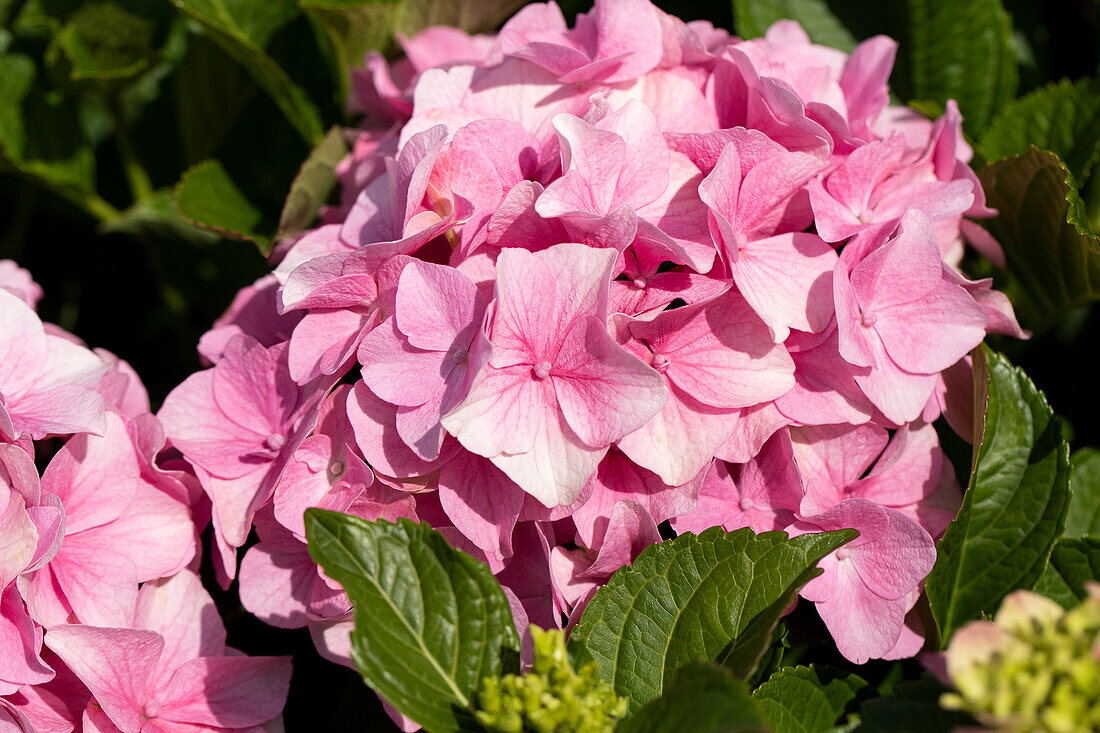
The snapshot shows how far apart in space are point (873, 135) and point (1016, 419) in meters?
0.31

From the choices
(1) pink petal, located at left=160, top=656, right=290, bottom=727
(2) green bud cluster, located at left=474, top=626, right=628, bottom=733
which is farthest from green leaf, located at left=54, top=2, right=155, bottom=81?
(2) green bud cluster, located at left=474, top=626, right=628, bottom=733

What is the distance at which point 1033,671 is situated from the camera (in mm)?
481

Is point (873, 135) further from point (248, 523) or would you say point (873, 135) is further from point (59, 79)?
point (59, 79)

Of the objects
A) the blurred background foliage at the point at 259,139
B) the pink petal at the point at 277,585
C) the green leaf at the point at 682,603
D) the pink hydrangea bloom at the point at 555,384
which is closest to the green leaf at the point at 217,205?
the blurred background foliage at the point at 259,139

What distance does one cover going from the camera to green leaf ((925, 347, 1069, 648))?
881 mm

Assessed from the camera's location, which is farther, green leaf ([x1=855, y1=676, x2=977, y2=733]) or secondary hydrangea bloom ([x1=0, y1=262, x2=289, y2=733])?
secondary hydrangea bloom ([x1=0, y1=262, x2=289, y2=733])

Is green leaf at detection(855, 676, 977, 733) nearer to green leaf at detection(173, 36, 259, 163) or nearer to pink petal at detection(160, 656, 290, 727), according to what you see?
pink petal at detection(160, 656, 290, 727)

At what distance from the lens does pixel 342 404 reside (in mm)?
843

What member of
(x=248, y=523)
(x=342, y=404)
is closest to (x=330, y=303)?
(x=342, y=404)

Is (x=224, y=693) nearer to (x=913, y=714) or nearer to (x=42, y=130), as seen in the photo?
(x=913, y=714)

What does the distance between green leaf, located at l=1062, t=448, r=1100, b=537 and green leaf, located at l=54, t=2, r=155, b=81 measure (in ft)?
4.28

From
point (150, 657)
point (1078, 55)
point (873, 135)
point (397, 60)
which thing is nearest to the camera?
point (150, 657)

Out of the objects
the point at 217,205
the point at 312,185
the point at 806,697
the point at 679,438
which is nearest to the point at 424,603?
the point at 679,438

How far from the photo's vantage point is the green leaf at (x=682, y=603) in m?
0.77
